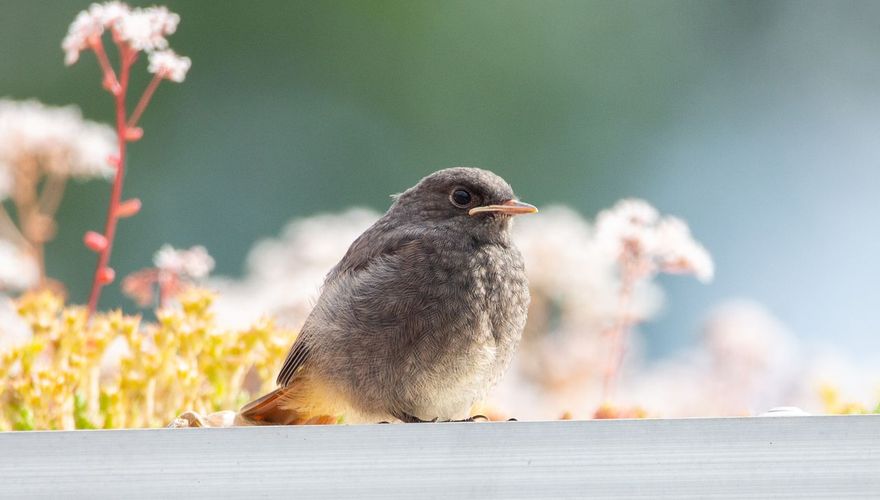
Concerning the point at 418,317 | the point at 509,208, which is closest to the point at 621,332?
the point at 509,208

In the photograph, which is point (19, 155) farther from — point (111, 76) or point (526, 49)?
point (526, 49)

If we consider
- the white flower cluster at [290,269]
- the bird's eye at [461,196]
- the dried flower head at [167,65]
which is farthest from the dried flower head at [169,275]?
the bird's eye at [461,196]

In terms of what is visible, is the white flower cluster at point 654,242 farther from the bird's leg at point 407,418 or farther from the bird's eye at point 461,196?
the bird's leg at point 407,418

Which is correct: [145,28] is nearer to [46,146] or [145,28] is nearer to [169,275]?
[169,275]

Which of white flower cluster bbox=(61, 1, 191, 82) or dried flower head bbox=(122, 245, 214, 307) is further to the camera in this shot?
dried flower head bbox=(122, 245, 214, 307)

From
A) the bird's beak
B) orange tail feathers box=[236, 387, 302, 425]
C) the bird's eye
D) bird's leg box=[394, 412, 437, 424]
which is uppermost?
the bird's eye

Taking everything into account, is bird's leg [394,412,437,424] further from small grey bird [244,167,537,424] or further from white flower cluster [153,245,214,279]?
white flower cluster [153,245,214,279]

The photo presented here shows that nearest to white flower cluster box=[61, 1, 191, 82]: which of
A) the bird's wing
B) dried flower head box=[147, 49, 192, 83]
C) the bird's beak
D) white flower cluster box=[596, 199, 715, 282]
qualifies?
dried flower head box=[147, 49, 192, 83]
